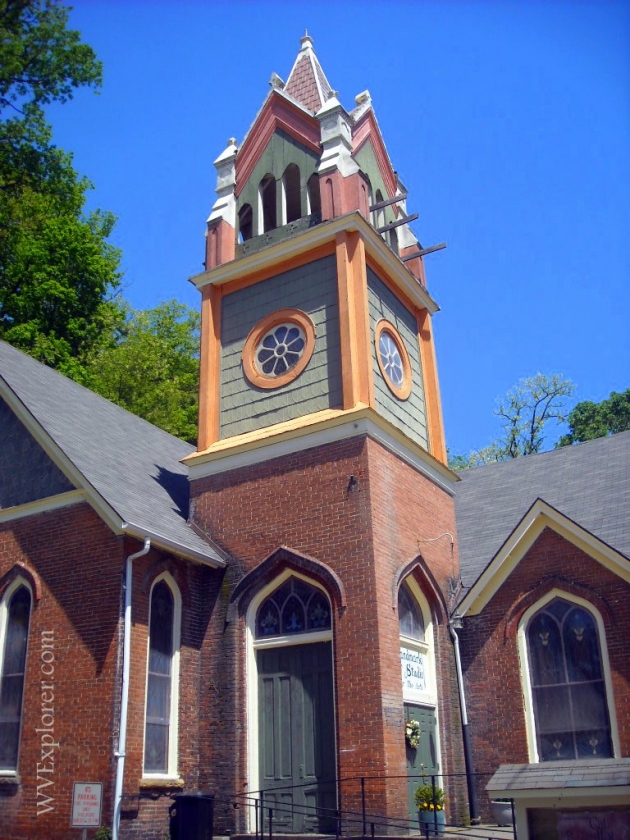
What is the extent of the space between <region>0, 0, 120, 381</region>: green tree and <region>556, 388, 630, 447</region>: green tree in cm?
2328

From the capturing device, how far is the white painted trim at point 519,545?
49.5 ft

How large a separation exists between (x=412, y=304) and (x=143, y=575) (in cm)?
859

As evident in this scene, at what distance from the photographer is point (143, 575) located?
14.2 meters

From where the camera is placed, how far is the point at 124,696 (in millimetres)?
13086

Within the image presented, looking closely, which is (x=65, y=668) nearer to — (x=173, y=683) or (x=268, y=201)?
(x=173, y=683)

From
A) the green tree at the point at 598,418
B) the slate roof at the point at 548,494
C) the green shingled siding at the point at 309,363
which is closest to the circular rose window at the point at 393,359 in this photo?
the green shingled siding at the point at 309,363

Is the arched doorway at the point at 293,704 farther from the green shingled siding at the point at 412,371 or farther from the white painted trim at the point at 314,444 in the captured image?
the green shingled siding at the point at 412,371

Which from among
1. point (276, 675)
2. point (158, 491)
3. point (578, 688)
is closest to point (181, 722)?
point (276, 675)

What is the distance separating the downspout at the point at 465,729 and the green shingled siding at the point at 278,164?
8607mm

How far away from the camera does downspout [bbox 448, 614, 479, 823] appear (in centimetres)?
1484

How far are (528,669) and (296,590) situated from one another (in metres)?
4.11

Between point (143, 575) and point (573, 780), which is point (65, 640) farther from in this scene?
point (573, 780)

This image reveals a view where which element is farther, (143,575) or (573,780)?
(143,575)

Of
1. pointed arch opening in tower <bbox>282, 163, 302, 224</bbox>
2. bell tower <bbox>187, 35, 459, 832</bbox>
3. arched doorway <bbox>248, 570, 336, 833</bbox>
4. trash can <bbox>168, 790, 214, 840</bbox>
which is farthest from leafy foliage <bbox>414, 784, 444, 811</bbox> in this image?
pointed arch opening in tower <bbox>282, 163, 302, 224</bbox>
